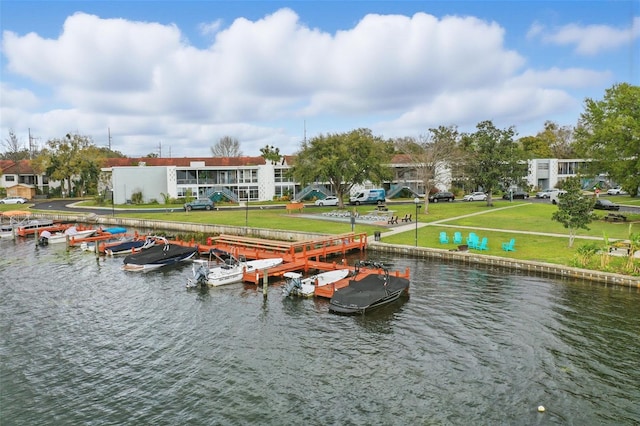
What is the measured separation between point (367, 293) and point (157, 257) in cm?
1718

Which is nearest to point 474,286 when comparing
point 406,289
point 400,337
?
point 406,289

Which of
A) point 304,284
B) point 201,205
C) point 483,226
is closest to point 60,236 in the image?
point 201,205

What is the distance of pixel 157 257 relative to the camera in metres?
32.7

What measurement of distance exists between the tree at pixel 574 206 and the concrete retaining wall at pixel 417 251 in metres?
4.65

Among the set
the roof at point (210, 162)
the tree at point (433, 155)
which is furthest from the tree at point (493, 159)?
the roof at point (210, 162)

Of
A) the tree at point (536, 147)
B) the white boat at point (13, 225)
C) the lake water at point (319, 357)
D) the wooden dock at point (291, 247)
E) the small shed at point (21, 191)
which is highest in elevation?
the tree at point (536, 147)

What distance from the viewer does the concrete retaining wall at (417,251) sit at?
89.5ft

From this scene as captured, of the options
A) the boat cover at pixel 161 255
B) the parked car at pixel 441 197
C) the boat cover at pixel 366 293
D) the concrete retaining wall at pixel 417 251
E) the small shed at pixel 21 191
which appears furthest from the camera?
the small shed at pixel 21 191

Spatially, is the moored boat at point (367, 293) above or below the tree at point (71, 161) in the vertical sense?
below

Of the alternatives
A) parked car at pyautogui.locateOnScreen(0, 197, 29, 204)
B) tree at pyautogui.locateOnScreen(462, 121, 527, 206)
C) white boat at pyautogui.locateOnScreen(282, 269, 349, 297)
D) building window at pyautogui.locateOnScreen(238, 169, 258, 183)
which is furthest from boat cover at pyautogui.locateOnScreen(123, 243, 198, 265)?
parked car at pyautogui.locateOnScreen(0, 197, 29, 204)

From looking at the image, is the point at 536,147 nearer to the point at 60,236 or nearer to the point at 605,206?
the point at 605,206

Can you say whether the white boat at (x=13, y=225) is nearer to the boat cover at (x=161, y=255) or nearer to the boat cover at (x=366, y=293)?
the boat cover at (x=161, y=255)

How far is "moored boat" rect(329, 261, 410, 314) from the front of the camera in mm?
22125

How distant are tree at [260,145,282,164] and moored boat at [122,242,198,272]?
5096 centimetres
